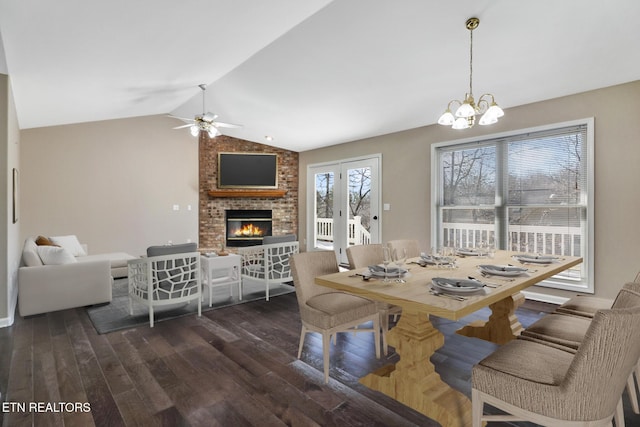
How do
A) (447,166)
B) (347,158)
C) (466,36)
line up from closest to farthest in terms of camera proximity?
(466,36) < (447,166) < (347,158)

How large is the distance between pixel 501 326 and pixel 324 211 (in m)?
4.78

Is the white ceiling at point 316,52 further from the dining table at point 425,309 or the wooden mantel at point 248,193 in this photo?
the wooden mantel at point 248,193

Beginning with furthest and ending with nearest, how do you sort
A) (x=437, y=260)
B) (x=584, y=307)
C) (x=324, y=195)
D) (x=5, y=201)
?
(x=324, y=195)
(x=5, y=201)
(x=437, y=260)
(x=584, y=307)

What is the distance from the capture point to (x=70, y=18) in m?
2.51

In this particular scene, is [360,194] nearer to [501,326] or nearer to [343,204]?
[343,204]

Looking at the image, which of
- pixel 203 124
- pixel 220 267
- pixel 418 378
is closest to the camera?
pixel 418 378

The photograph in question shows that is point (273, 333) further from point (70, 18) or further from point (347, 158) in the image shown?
point (347, 158)

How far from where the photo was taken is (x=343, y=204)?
6.80 m

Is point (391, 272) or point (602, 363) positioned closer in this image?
point (602, 363)

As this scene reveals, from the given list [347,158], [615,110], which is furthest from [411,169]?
[615,110]

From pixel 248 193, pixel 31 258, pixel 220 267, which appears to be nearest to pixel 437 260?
pixel 220 267

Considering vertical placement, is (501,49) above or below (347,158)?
above

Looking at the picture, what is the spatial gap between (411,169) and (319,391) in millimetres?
4172

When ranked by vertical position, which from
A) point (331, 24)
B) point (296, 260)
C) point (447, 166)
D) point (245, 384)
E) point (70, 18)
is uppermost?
point (331, 24)
